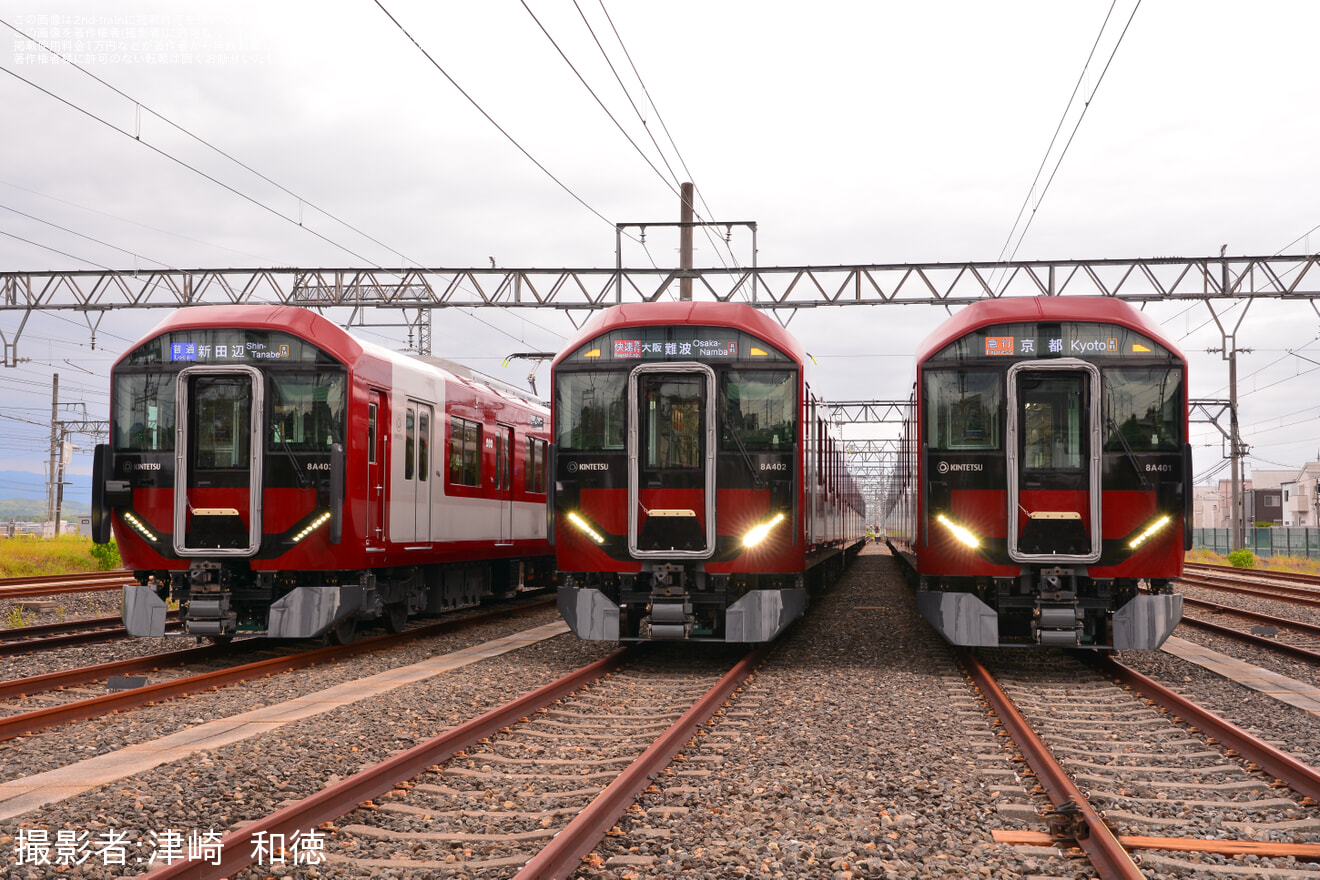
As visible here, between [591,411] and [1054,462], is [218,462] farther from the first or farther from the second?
[1054,462]

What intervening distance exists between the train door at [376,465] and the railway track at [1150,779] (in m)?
6.67

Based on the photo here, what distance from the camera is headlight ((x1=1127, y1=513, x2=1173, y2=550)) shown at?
1041 centimetres

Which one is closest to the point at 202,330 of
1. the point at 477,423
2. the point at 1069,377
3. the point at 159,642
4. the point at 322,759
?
the point at 159,642

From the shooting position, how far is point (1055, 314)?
10688 millimetres

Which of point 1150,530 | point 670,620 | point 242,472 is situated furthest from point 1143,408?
point 242,472

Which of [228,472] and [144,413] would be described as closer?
[228,472]

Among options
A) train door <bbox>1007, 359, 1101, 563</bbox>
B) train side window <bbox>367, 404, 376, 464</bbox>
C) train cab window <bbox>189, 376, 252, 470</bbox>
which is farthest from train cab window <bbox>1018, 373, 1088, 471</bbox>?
train cab window <bbox>189, 376, 252, 470</bbox>

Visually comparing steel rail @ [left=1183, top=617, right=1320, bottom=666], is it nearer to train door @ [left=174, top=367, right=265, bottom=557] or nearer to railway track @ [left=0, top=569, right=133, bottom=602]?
train door @ [left=174, top=367, right=265, bottom=557]

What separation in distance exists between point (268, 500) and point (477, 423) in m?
5.09

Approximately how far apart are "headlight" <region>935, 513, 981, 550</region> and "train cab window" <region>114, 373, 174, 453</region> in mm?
8035

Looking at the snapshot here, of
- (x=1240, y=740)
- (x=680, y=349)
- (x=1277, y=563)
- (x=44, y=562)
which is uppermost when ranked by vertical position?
(x=680, y=349)

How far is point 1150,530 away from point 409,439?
8.33 meters

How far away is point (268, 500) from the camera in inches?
449

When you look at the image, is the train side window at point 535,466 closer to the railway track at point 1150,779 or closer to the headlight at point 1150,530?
the railway track at point 1150,779
